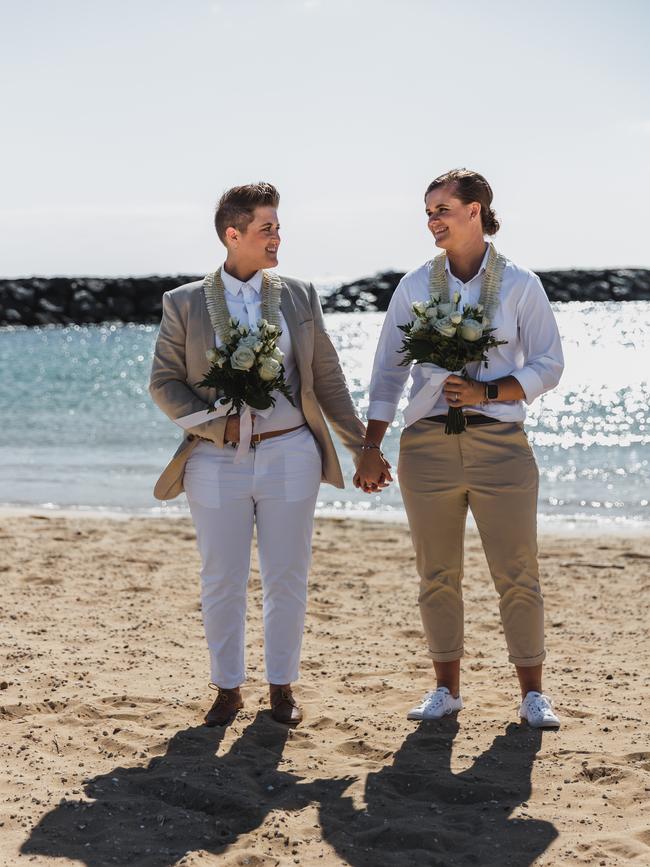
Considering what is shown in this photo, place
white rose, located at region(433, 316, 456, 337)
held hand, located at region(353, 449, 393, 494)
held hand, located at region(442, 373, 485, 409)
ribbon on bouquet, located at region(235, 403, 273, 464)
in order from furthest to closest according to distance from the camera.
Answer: held hand, located at region(353, 449, 393, 494) < ribbon on bouquet, located at region(235, 403, 273, 464) < held hand, located at region(442, 373, 485, 409) < white rose, located at region(433, 316, 456, 337)

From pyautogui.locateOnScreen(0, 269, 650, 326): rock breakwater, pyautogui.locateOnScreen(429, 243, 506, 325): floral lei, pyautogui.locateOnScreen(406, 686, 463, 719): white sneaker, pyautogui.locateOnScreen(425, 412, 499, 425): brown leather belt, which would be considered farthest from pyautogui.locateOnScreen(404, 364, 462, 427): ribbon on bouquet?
pyautogui.locateOnScreen(0, 269, 650, 326): rock breakwater

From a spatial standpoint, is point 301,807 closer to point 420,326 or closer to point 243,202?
point 420,326

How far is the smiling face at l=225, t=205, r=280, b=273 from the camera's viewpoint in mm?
4133

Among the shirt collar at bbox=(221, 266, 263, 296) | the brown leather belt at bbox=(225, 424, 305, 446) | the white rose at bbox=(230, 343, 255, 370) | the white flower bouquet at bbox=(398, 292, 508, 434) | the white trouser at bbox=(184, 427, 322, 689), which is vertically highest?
the shirt collar at bbox=(221, 266, 263, 296)

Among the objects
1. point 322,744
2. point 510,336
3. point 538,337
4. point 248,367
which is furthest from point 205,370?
point 322,744

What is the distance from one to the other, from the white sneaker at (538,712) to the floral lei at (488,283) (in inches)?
60.9

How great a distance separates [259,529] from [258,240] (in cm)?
114

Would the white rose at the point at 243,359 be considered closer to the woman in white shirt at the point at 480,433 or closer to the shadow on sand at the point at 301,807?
the woman in white shirt at the point at 480,433

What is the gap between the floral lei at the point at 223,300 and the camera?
13.9 ft

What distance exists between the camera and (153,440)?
697 inches

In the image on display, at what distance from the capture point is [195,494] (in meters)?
4.31

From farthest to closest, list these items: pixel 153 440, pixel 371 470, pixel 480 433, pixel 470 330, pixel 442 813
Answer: pixel 153 440, pixel 371 470, pixel 480 433, pixel 470 330, pixel 442 813

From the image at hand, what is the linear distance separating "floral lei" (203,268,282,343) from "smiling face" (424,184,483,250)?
671 millimetres

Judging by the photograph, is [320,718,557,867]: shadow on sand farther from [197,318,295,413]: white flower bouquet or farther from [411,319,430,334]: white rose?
[411,319,430,334]: white rose
